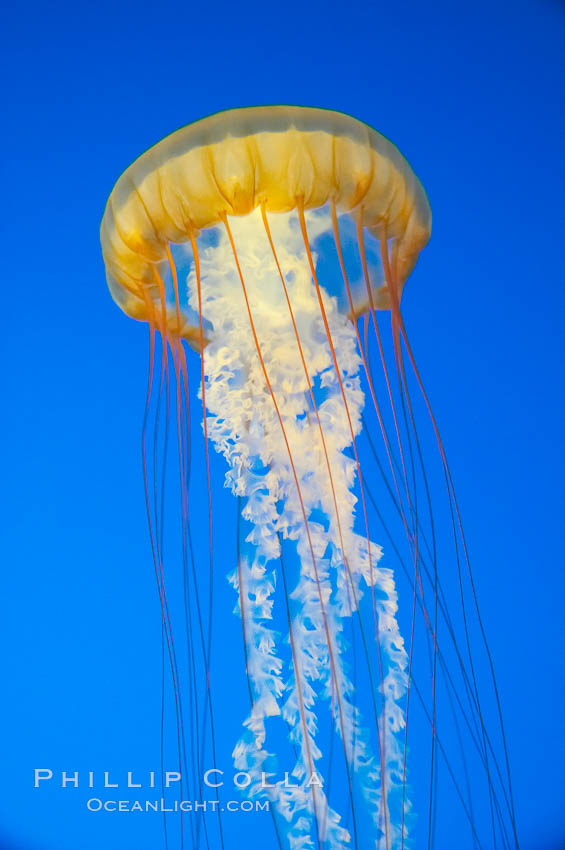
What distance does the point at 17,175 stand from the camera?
2891mm

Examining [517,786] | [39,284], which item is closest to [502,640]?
[517,786]

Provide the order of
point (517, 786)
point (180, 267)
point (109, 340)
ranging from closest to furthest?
point (180, 267), point (109, 340), point (517, 786)

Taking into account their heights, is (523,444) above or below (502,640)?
above

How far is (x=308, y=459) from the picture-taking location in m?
2.53

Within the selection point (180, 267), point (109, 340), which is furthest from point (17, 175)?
point (180, 267)

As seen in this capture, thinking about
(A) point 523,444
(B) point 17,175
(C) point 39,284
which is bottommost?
(A) point 523,444

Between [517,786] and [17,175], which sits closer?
[17,175]

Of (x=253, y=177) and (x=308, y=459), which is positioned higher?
(x=253, y=177)

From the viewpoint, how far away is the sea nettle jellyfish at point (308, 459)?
209 cm

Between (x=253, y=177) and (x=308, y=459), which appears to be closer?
(x=253, y=177)

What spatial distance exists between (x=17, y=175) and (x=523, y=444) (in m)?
2.38

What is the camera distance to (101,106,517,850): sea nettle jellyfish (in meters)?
2.09

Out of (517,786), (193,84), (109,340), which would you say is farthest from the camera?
(517,786)

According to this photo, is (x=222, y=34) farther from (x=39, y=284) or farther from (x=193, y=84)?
(x=39, y=284)
